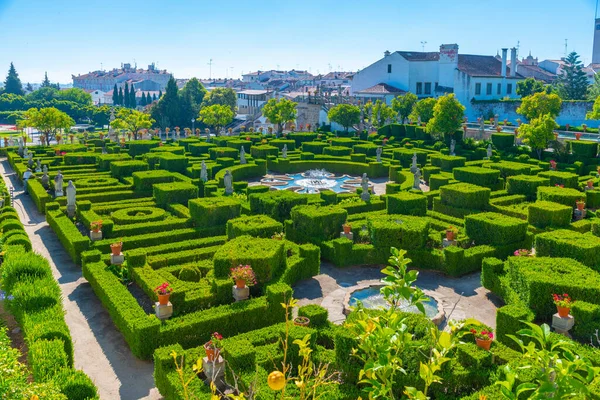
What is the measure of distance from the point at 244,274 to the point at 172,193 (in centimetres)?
1277

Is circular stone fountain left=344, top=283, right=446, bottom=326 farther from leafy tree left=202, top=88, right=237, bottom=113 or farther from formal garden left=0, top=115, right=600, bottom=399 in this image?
leafy tree left=202, top=88, right=237, bottom=113

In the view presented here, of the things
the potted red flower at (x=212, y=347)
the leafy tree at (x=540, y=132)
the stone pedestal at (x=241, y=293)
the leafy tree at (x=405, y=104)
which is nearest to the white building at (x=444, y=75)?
the leafy tree at (x=405, y=104)

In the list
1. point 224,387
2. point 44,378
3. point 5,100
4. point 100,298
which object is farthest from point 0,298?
point 5,100

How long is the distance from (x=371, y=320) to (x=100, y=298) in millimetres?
14685

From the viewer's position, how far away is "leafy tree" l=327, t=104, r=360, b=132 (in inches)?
2270

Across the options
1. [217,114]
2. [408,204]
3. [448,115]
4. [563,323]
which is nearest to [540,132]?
[448,115]

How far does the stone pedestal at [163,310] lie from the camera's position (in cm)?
1539

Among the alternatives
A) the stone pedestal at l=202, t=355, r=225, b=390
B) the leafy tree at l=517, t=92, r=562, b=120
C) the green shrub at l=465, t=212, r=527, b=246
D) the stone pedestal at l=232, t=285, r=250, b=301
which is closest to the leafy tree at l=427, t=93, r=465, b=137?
the leafy tree at l=517, t=92, r=562, b=120

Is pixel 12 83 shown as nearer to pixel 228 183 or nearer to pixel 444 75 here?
pixel 444 75

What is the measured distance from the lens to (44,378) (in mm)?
11086

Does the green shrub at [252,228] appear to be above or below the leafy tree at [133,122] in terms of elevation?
below

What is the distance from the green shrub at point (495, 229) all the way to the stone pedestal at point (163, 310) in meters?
13.5

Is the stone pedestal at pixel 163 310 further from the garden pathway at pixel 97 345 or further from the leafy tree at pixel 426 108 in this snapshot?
the leafy tree at pixel 426 108

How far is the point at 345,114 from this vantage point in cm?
5788
